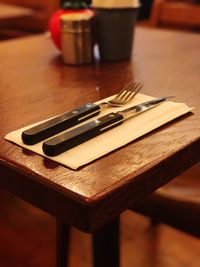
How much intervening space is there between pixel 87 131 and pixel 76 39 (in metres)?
0.50

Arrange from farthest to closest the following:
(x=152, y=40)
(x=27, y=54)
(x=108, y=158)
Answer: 1. (x=152, y=40)
2. (x=27, y=54)
3. (x=108, y=158)

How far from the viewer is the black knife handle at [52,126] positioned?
0.62 m

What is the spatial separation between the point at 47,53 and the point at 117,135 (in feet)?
2.11

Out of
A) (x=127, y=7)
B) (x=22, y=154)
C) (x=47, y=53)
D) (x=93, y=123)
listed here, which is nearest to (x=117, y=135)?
(x=93, y=123)

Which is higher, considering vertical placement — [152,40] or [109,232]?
[152,40]

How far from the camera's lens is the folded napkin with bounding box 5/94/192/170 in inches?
22.9

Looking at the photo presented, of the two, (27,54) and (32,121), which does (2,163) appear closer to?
(32,121)

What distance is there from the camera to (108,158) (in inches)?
23.2

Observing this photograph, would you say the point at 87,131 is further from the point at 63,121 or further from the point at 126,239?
the point at 126,239

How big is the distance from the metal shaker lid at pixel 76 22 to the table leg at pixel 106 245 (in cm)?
57

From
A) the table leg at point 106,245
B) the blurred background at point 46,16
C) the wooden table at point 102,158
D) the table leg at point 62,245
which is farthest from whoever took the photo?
the blurred background at point 46,16

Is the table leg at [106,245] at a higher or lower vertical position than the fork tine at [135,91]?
lower

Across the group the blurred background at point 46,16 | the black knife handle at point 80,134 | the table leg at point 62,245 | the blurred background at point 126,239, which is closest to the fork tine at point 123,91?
the black knife handle at point 80,134

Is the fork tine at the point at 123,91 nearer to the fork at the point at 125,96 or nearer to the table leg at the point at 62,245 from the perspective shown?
the fork at the point at 125,96
